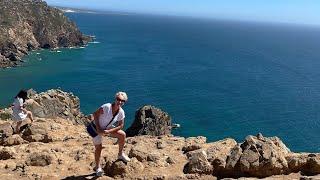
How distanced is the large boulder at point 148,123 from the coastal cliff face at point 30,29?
72577 millimetres

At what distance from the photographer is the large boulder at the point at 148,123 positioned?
57159 mm

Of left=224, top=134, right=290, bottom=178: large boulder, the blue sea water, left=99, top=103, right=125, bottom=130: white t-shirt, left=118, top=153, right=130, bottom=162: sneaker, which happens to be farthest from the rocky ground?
the blue sea water

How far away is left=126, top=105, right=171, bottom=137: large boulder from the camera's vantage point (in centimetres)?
5716

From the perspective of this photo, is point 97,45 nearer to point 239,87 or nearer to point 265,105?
point 239,87

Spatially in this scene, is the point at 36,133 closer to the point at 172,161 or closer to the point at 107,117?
the point at 172,161

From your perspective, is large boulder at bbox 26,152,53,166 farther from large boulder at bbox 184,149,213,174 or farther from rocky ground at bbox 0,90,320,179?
large boulder at bbox 184,149,213,174

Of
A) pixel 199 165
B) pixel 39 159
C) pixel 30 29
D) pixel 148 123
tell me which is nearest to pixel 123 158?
pixel 199 165

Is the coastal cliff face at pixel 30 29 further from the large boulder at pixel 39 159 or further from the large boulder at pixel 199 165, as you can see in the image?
the large boulder at pixel 199 165

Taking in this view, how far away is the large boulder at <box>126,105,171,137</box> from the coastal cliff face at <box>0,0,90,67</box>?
238ft

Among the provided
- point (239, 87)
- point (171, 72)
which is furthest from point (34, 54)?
point (239, 87)

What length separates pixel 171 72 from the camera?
4906 inches

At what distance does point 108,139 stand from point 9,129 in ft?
15.7

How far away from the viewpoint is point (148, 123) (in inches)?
2288

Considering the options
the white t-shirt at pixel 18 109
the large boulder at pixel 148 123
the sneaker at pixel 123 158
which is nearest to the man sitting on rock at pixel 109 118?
the sneaker at pixel 123 158
